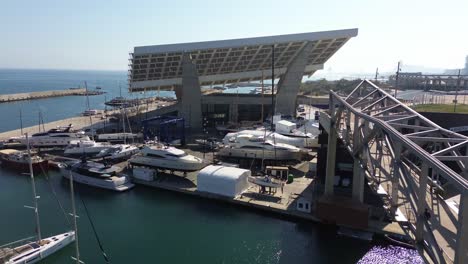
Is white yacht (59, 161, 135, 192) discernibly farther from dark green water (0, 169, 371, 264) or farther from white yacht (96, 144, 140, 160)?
white yacht (96, 144, 140, 160)

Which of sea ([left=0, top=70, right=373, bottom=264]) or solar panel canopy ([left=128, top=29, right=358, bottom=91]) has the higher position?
solar panel canopy ([left=128, top=29, right=358, bottom=91])

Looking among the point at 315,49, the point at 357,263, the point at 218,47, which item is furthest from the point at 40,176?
the point at 315,49

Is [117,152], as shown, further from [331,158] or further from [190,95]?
[331,158]

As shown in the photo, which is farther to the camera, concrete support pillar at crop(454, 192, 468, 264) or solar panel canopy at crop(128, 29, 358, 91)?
solar panel canopy at crop(128, 29, 358, 91)

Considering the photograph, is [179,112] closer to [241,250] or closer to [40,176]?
[40,176]

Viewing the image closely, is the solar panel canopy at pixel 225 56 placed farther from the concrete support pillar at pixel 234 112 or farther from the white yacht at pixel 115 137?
the white yacht at pixel 115 137

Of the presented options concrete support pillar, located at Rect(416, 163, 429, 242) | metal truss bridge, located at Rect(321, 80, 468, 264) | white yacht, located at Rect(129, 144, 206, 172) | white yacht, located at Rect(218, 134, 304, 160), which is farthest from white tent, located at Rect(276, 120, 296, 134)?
concrete support pillar, located at Rect(416, 163, 429, 242)
